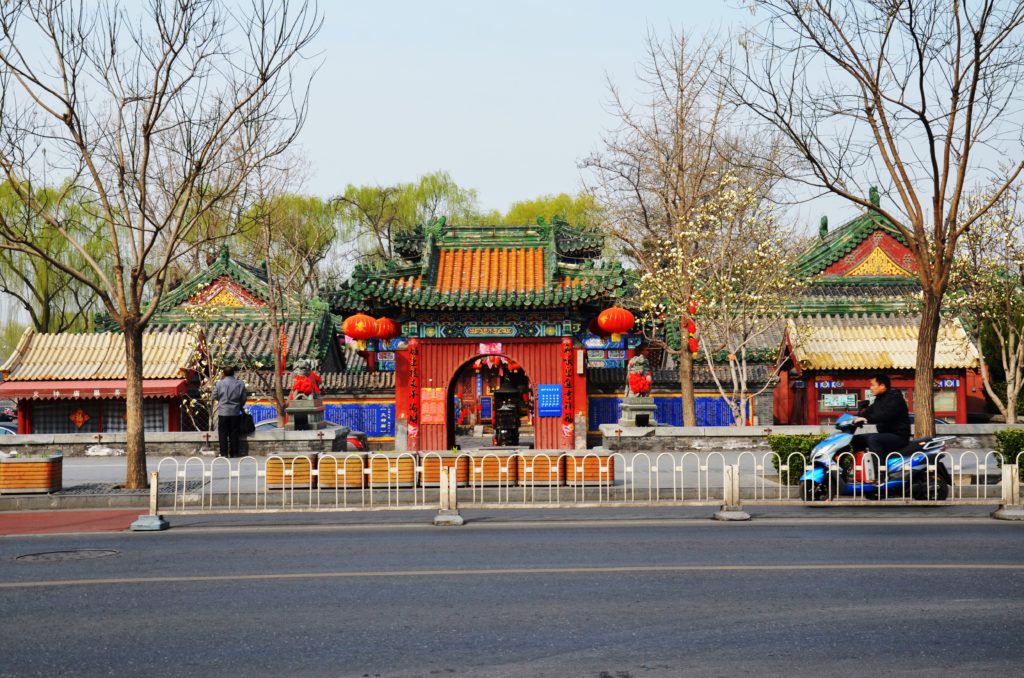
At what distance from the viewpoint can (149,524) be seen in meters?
12.7

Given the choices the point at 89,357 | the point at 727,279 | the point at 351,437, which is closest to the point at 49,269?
the point at 89,357

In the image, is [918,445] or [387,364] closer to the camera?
[918,445]

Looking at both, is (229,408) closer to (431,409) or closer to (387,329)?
(387,329)

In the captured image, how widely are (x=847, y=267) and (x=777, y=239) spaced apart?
10679 millimetres

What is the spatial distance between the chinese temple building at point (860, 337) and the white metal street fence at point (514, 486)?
12811 millimetres

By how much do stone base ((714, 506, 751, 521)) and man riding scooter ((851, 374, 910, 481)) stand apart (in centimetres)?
236

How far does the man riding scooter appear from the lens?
559 inches

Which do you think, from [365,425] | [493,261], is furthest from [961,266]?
[365,425]

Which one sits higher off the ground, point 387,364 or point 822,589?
point 387,364

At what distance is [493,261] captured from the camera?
87.7ft

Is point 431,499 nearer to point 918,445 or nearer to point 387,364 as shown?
point 918,445

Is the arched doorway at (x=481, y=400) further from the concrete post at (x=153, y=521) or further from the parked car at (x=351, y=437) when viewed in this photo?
the concrete post at (x=153, y=521)

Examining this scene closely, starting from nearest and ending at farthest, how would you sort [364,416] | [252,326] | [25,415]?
[25,415] → [364,416] → [252,326]

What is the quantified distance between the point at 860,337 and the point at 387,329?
49.6 feet
